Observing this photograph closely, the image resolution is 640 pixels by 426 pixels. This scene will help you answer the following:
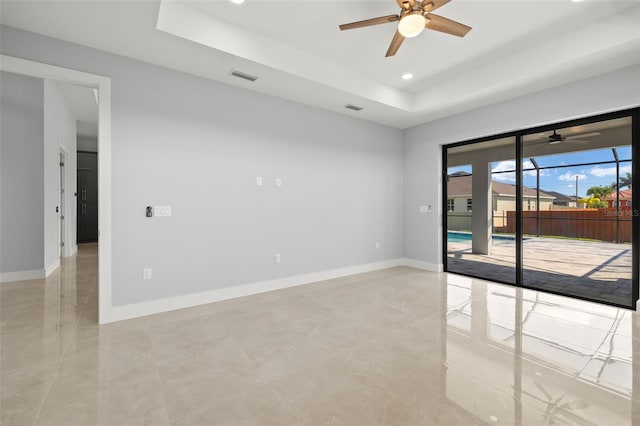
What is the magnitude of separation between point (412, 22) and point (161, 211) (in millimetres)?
3191

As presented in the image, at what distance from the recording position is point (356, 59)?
382 centimetres

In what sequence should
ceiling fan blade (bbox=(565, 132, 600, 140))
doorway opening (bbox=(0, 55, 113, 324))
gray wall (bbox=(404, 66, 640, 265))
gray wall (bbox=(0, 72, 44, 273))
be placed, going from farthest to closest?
gray wall (bbox=(0, 72, 44, 273)), ceiling fan blade (bbox=(565, 132, 600, 140)), gray wall (bbox=(404, 66, 640, 265)), doorway opening (bbox=(0, 55, 113, 324))

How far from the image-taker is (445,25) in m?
2.69

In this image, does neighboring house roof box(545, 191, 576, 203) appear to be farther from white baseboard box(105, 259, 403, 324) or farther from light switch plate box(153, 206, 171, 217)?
light switch plate box(153, 206, 171, 217)

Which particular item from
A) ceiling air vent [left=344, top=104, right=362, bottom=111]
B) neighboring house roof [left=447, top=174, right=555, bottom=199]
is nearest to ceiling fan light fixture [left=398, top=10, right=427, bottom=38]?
ceiling air vent [left=344, top=104, right=362, bottom=111]

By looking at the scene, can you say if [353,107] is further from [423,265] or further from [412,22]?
[423,265]

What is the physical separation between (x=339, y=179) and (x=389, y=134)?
1605 millimetres

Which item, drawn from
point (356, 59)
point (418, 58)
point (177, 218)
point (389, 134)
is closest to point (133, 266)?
point (177, 218)

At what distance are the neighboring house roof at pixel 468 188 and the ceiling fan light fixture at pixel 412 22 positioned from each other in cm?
317

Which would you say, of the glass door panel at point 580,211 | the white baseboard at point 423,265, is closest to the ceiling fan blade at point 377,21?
the glass door panel at point 580,211

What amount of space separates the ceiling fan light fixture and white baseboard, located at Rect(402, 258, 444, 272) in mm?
4042

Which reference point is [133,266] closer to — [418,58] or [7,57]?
[7,57]

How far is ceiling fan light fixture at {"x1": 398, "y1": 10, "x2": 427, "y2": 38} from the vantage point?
2.47m

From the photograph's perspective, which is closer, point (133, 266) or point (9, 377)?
point (9, 377)
